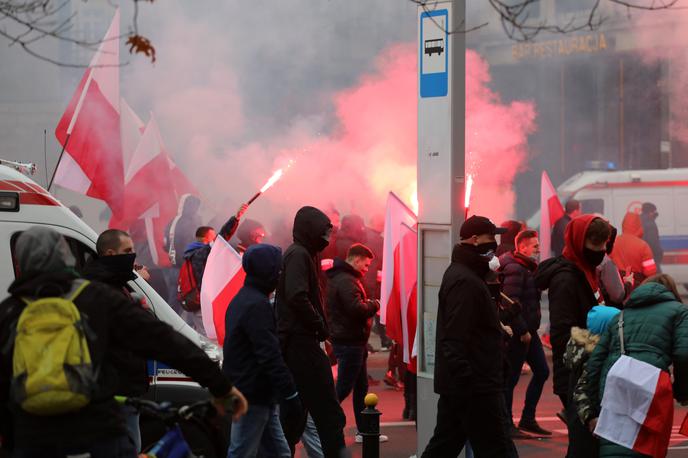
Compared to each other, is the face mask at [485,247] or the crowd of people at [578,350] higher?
the face mask at [485,247]

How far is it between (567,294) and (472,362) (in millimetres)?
662

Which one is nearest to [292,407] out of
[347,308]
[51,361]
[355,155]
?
[51,361]

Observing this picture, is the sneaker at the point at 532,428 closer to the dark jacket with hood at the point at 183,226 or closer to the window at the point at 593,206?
the dark jacket with hood at the point at 183,226

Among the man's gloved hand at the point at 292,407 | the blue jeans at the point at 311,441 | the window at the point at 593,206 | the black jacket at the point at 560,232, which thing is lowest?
the blue jeans at the point at 311,441

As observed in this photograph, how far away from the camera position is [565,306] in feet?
19.9

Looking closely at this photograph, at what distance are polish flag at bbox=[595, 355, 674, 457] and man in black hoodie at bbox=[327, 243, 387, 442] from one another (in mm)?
3154

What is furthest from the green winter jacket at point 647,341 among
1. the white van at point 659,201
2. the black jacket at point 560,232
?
the white van at point 659,201

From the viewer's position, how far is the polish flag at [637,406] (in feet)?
16.8

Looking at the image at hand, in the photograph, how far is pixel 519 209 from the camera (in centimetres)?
2625

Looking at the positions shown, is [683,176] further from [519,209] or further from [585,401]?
[585,401]

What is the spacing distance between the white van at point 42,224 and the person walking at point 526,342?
313 cm

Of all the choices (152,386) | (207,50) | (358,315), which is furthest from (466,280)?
(207,50)

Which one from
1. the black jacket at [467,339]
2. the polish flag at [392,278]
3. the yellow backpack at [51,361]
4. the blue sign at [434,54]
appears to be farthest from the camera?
the polish flag at [392,278]

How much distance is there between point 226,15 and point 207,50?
755mm
